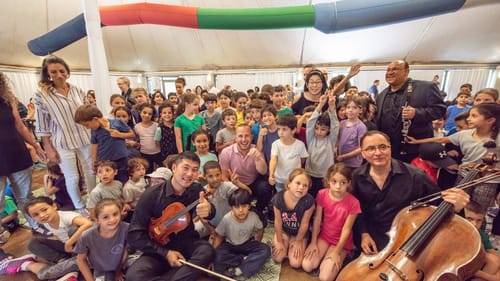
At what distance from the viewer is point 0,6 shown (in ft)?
17.2

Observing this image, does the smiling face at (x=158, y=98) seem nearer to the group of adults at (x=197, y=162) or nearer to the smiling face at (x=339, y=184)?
the group of adults at (x=197, y=162)

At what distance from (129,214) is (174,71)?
8.38 m

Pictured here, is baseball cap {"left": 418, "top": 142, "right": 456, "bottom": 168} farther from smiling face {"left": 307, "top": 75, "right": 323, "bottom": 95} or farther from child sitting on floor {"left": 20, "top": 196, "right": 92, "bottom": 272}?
child sitting on floor {"left": 20, "top": 196, "right": 92, "bottom": 272}

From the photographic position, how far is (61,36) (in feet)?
14.9

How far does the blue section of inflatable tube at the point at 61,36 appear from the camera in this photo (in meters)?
4.41

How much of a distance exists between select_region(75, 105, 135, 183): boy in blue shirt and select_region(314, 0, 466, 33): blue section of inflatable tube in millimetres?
3544

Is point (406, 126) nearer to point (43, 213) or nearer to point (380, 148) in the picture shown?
point (380, 148)

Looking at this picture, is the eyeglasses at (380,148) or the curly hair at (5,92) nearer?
the eyeglasses at (380,148)

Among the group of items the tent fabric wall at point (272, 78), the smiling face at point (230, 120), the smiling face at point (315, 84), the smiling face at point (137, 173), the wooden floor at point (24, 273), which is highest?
the tent fabric wall at point (272, 78)

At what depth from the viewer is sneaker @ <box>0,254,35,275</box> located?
1.73 metres

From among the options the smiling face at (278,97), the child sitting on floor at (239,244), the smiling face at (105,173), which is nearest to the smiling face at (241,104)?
the smiling face at (278,97)

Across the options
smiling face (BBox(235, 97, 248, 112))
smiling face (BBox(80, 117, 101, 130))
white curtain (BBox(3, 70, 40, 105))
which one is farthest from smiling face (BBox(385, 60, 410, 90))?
white curtain (BBox(3, 70, 40, 105))

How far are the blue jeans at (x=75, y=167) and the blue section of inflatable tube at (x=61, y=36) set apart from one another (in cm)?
354

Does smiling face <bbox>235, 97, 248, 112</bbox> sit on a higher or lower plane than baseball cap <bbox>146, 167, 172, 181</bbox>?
higher
